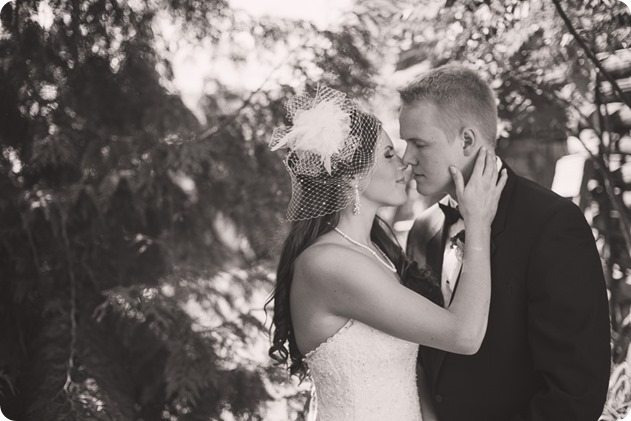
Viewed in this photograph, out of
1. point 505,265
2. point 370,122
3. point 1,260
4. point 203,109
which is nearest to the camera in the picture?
point 505,265

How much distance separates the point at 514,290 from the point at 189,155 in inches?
75.2

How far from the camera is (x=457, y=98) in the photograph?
2.48 metres

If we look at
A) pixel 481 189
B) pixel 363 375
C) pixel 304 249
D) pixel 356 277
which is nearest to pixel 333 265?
pixel 356 277

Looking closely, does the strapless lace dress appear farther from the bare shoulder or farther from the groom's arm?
the groom's arm

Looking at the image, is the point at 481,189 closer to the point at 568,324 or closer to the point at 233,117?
the point at 568,324

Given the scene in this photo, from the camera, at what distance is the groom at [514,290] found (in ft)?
6.89

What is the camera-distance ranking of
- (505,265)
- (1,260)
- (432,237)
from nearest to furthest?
1. (505,265)
2. (432,237)
3. (1,260)

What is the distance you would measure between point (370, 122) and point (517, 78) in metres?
1.36

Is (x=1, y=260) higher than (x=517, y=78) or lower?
lower

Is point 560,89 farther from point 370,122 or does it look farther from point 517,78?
point 370,122

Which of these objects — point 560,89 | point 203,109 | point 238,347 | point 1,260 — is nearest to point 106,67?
point 203,109

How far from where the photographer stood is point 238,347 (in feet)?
11.2

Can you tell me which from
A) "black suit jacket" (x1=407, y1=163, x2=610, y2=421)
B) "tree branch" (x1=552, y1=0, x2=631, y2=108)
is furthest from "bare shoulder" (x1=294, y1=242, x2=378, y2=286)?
"tree branch" (x1=552, y1=0, x2=631, y2=108)

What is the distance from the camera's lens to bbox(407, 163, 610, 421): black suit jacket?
2.10 meters
